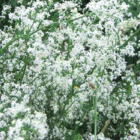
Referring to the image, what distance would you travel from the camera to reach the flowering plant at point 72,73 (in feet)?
8.64

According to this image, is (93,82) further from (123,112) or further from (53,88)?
(123,112)

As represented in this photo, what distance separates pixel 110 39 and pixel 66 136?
82cm

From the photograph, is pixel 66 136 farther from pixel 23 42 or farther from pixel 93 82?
pixel 23 42

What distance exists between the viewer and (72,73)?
8.52 feet

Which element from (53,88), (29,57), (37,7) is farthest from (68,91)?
(37,7)

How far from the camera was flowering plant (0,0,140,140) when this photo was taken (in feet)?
8.64

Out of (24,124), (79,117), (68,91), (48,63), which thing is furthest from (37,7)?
(24,124)

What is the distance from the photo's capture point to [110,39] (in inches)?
112

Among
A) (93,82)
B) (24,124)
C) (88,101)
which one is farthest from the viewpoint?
(88,101)

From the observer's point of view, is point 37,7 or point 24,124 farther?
point 37,7

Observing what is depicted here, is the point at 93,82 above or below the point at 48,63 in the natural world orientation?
below

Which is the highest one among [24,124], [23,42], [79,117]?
[23,42]

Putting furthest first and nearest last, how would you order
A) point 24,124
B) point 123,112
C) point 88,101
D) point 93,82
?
point 123,112
point 88,101
point 93,82
point 24,124

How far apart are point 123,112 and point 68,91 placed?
0.59 meters
